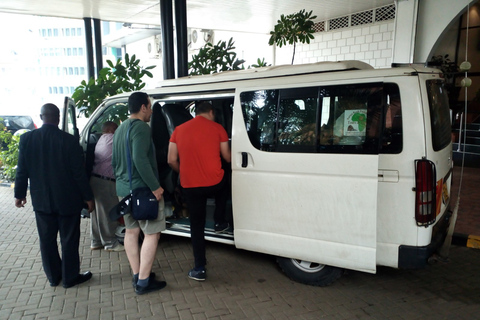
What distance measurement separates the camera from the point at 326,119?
3221 mm

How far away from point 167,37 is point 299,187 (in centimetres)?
521

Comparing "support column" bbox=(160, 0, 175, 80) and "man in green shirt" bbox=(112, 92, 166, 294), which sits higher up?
"support column" bbox=(160, 0, 175, 80)

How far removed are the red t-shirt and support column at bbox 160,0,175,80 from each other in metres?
3.97

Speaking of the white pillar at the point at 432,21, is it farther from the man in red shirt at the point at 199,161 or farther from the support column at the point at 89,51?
the support column at the point at 89,51

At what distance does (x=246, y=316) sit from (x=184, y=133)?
5.96ft

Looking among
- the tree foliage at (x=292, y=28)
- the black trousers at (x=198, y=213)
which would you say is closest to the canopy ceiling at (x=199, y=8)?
the tree foliage at (x=292, y=28)

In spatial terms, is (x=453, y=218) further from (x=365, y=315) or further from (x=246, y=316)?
(x=246, y=316)

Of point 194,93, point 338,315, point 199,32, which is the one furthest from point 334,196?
point 199,32

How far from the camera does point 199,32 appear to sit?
52.4 feet

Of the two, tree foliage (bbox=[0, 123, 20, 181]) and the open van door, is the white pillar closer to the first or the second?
the open van door

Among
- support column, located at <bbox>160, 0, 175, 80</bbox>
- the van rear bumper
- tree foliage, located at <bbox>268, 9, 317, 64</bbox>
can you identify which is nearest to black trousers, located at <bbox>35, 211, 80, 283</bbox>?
the van rear bumper

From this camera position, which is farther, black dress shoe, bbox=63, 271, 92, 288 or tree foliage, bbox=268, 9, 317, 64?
tree foliage, bbox=268, 9, 317, 64

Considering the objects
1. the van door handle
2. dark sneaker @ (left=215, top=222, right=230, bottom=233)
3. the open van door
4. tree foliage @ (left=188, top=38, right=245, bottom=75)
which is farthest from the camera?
tree foliage @ (left=188, top=38, right=245, bottom=75)

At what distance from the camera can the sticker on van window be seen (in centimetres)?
305
